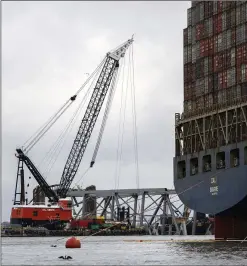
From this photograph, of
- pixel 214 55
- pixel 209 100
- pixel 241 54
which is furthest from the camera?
pixel 214 55

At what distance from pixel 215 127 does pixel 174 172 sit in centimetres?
1031

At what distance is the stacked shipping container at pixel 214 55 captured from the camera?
287ft

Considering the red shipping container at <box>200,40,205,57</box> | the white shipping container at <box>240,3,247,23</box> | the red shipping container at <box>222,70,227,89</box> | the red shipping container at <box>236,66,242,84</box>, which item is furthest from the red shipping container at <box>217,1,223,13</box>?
the red shipping container at <box>236,66,242,84</box>

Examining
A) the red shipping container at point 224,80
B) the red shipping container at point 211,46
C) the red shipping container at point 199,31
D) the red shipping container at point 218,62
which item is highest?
the red shipping container at point 199,31

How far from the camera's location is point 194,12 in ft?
320

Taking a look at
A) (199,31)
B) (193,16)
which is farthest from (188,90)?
(193,16)

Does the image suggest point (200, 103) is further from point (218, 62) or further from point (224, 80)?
point (218, 62)

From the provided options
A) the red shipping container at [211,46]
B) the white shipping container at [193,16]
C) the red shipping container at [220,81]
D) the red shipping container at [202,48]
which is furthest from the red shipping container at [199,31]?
the red shipping container at [220,81]

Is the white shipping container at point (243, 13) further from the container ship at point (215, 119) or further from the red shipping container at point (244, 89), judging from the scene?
the red shipping container at point (244, 89)

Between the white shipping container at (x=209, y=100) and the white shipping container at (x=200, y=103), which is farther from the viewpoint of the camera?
the white shipping container at (x=200, y=103)

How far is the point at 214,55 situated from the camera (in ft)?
303

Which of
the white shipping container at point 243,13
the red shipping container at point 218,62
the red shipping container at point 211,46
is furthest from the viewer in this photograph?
the red shipping container at point 211,46

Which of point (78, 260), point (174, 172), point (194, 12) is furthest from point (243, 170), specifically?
point (78, 260)

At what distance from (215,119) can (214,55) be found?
8.55 metres
